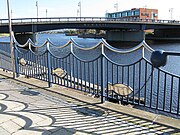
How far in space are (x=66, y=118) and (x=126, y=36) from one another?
5928 cm

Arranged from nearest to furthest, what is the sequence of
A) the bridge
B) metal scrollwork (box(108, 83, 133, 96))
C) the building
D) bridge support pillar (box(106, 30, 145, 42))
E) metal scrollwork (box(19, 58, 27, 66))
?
metal scrollwork (box(108, 83, 133, 96)) → metal scrollwork (box(19, 58, 27, 66)) → the bridge → bridge support pillar (box(106, 30, 145, 42)) → the building

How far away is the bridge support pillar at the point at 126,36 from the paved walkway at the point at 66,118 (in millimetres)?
54169

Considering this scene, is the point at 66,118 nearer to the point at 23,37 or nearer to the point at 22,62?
the point at 22,62

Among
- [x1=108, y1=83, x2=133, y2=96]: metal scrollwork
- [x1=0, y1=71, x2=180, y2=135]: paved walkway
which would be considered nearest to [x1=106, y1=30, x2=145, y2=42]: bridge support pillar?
[x1=108, y1=83, x2=133, y2=96]: metal scrollwork

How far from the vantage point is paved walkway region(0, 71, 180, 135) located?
358 cm

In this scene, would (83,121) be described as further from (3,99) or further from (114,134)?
(3,99)

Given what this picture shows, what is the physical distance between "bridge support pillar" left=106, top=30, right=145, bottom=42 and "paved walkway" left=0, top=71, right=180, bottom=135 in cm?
5417

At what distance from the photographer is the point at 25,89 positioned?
20.0 ft

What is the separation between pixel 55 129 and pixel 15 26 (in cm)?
3495

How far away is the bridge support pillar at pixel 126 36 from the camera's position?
5784cm

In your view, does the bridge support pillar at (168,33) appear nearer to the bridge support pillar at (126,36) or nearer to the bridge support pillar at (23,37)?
the bridge support pillar at (126,36)

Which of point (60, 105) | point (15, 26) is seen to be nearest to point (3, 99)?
point (60, 105)

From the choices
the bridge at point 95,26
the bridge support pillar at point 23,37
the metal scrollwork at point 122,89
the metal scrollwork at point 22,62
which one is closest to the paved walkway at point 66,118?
the metal scrollwork at point 122,89

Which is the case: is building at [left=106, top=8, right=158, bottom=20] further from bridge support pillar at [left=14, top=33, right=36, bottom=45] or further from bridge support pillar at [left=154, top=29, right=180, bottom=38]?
bridge support pillar at [left=14, top=33, right=36, bottom=45]
